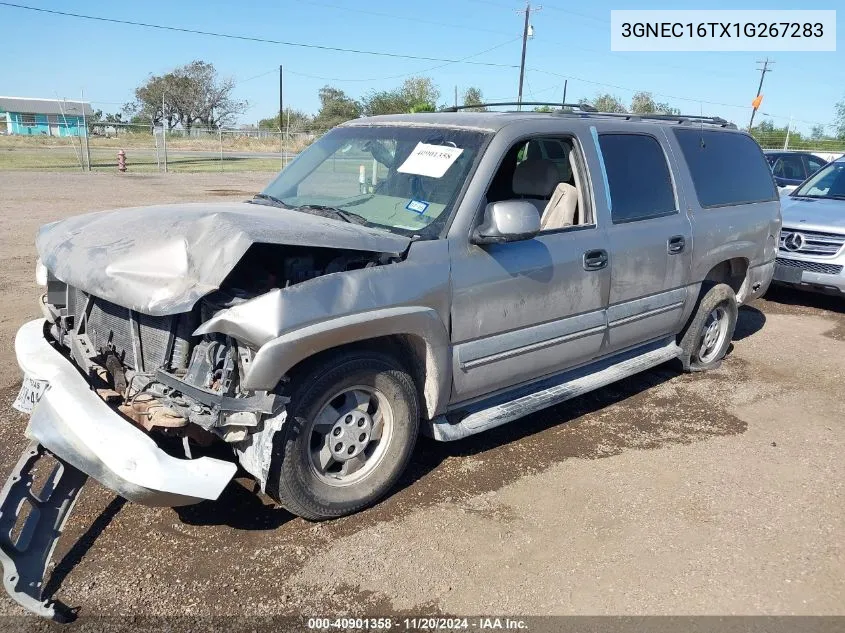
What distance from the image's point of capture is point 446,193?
12.1 ft

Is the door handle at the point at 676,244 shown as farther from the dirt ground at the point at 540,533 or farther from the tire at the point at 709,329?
the dirt ground at the point at 540,533

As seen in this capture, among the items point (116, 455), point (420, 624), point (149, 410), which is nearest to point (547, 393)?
point (420, 624)

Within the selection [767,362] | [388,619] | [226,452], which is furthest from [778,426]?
[226,452]

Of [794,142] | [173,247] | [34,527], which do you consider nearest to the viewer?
[34,527]

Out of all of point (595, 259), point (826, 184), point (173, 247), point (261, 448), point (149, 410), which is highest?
point (826, 184)

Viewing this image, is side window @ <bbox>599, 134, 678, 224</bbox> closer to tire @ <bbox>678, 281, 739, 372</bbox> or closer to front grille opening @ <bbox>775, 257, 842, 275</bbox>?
tire @ <bbox>678, 281, 739, 372</bbox>

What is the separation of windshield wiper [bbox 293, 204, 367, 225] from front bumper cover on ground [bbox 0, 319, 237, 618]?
4.89ft

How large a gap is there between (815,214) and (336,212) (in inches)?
272

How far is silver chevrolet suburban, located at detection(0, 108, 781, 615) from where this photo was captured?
287cm

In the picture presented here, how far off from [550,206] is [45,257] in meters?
2.90

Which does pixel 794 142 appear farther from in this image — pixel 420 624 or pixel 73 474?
pixel 73 474

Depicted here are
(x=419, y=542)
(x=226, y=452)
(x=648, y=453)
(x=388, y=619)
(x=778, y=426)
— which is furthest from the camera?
(x=778, y=426)

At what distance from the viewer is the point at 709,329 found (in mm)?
5844

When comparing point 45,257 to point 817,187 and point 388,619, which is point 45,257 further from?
point 817,187
